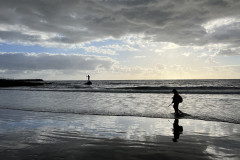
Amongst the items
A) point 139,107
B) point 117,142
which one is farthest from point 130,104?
point 117,142

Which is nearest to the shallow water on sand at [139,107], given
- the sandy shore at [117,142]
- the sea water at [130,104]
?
the sea water at [130,104]

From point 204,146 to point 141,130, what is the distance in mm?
3010

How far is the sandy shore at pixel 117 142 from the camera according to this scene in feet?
19.4

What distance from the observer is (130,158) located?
18.5ft

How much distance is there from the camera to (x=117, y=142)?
7176 millimetres

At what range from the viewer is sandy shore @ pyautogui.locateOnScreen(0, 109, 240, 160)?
5898mm

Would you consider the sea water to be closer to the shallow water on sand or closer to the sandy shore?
the shallow water on sand

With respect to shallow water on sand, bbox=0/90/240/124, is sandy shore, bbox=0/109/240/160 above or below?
above

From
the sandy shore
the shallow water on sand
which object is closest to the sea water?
the shallow water on sand

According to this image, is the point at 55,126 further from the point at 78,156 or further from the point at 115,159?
the point at 115,159

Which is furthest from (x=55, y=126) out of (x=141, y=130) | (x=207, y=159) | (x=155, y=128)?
(x=207, y=159)

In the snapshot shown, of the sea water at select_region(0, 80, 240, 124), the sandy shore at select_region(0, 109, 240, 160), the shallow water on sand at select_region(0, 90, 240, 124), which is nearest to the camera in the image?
the sandy shore at select_region(0, 109, 240, 160)

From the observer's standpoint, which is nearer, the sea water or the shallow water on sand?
the shallow water on sand

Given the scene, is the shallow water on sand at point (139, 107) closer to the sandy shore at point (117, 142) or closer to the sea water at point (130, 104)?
the sea water at point (130, 104)
